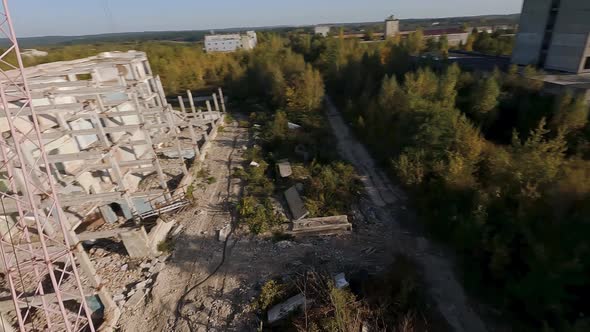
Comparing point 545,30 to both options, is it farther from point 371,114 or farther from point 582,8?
point 371,114

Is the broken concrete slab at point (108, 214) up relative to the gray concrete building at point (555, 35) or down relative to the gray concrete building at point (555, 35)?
down

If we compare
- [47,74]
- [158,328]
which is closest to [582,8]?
[158,328]

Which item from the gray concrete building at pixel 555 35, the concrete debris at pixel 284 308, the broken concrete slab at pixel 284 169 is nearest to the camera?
the concrete debris at pixel 284 308

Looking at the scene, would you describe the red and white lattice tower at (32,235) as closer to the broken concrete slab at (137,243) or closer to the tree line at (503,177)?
the broken concrete slab at (137,243)

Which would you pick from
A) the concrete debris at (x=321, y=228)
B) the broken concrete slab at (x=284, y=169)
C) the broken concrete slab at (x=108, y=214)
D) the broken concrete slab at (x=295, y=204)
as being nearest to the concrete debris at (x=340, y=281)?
the concrete debris at (x=321, y=228)

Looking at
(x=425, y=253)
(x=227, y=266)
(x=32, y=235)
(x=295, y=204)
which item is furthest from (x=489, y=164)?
(x=32, y=235)

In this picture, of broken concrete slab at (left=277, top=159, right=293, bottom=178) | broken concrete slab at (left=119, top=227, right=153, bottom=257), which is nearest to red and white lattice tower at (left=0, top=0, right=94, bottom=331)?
broken concrete slab at (left=119, top=227, right=153, bottom=257)
